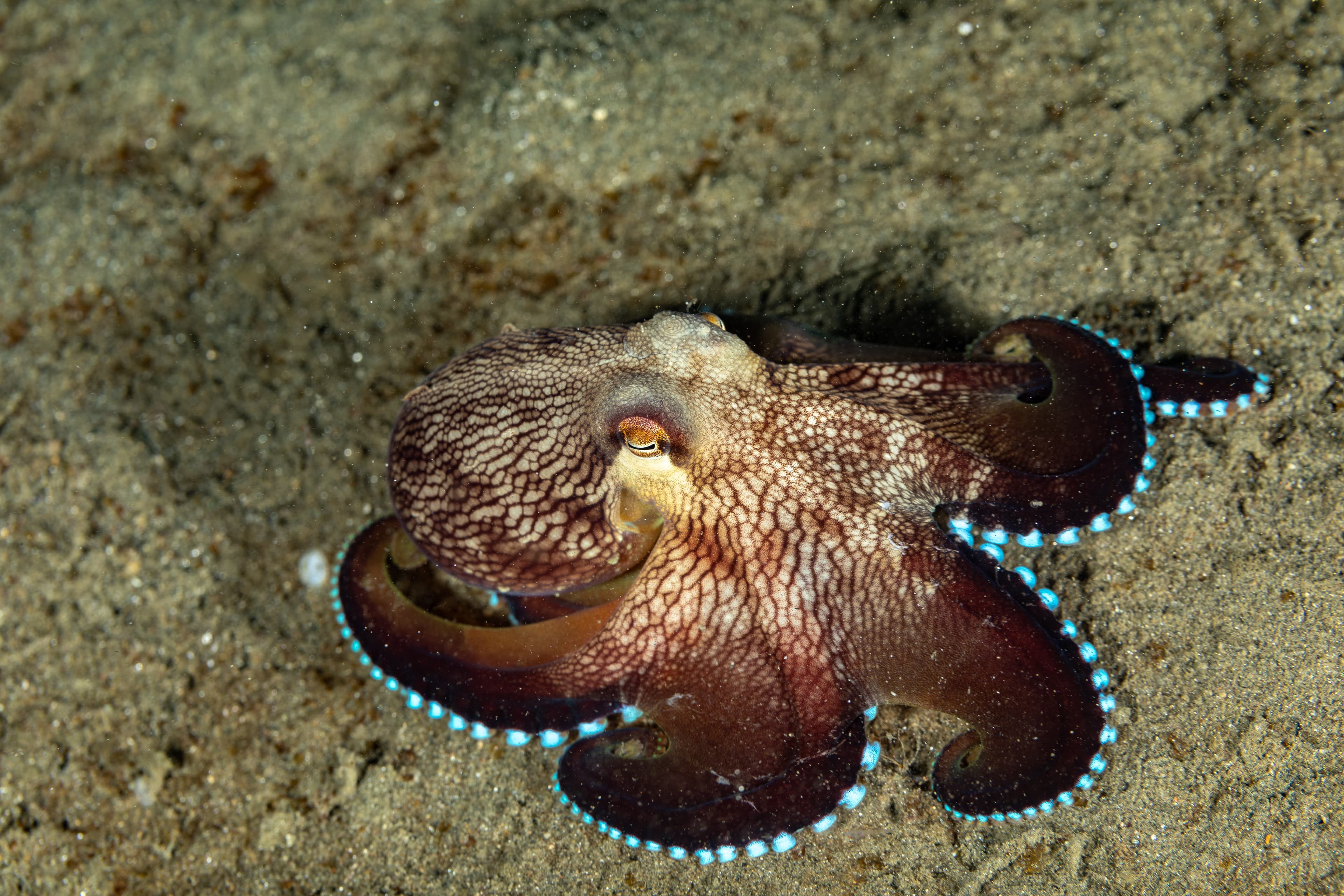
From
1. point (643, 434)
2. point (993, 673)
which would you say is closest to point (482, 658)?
point (643, 434)

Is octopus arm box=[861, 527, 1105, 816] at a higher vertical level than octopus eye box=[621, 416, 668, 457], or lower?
lower

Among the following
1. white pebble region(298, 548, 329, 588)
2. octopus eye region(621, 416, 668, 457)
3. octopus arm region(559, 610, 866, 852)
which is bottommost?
white pebble region(298, 548, 329, 588)

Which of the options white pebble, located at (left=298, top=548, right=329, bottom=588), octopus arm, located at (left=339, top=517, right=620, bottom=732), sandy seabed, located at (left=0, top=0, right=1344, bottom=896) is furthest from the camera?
white pebble, located at (left=298, top=548, right=329, bottom=588)

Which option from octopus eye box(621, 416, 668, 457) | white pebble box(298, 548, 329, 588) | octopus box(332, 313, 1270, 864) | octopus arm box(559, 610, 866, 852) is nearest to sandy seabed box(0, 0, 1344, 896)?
white pebble box(298, 548, 329, 588)

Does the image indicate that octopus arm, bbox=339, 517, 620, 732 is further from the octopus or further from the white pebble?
the white pebble

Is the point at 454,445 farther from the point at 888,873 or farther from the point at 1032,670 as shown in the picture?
the point at 888,873

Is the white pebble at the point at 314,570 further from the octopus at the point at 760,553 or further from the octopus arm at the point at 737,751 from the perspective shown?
the octopus arm at the point at 737,751

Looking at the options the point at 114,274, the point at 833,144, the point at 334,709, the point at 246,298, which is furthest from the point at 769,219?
the point at 114,274
